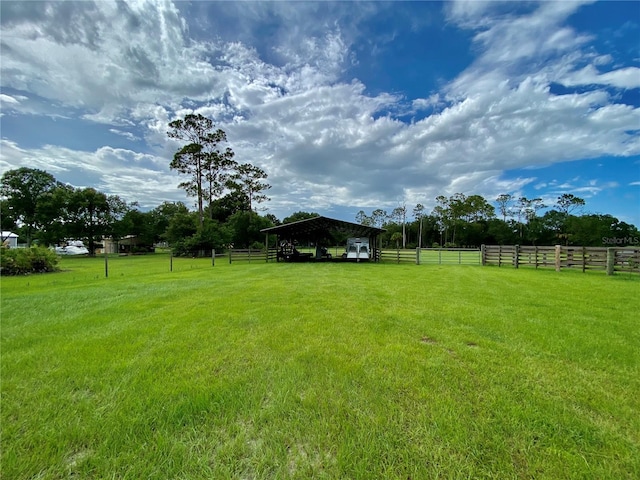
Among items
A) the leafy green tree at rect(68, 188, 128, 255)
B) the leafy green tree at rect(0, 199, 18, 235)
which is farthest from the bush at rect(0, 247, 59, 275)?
the leafy green tree at rect(0, 199, 18, 235)

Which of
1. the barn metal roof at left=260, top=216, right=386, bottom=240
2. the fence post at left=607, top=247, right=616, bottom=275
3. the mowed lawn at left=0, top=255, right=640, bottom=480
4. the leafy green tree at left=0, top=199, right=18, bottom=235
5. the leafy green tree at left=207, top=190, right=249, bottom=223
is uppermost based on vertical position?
the leafy green tree at left=207, top=190, right=249, bottom=223

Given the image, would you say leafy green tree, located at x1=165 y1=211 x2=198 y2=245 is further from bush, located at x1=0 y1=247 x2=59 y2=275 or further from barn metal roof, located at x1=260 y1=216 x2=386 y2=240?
Result: bush, located at x1=0 y1=247 x2=59 y2=275

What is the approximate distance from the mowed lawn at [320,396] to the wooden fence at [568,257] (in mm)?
8842

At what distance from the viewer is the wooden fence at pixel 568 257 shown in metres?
10.5

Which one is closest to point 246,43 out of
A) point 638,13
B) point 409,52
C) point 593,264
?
point 409,52

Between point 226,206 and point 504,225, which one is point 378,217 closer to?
point 504,225

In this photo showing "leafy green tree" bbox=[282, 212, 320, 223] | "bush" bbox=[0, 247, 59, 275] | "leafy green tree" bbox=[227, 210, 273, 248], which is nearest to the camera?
"bush" bbox=[0, 247, 59, 275]

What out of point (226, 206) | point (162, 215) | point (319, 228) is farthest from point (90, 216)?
point (319, 228)

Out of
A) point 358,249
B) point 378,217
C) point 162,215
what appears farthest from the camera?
point 378,217

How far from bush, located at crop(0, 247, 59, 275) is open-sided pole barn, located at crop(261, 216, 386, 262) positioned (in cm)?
1094

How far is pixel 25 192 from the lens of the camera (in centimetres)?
3231

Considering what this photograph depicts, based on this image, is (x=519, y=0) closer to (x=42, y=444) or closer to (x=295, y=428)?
(x=295, y=428)

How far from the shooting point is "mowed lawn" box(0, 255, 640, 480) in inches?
63.6

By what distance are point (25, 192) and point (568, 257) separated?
51.7m
